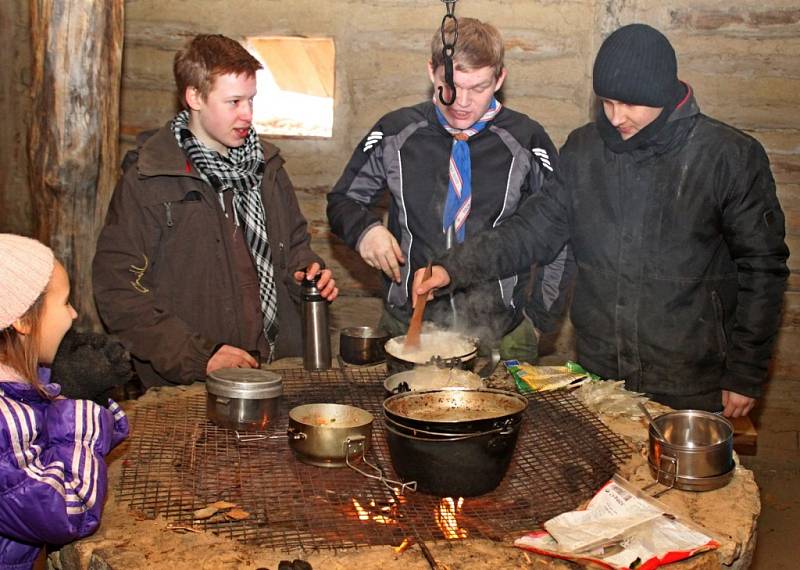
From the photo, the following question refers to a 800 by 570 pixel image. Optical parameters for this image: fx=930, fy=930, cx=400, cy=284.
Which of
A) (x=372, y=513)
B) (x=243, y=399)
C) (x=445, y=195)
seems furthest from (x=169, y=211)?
(x=372, y=513)

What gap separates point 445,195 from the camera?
4621 mm

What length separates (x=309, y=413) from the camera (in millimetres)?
3428

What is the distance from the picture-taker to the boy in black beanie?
383cm

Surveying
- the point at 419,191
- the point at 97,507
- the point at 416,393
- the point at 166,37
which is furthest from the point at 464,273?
the point at 166,37

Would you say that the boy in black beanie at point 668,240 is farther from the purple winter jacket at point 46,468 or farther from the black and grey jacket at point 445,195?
the purple winter jacket at point 46,468

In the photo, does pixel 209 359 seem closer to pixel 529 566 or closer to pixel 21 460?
pixel 21 460

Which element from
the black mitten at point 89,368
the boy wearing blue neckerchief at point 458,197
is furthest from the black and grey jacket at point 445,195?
the black mitten at point 89,368

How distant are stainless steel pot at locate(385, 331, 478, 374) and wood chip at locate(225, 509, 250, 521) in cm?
102

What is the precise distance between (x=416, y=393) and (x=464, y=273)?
1113 mm

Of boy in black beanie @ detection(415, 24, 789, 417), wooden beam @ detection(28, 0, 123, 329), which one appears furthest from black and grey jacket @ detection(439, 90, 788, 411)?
wooden beam @ detection(28, 0, 123, 329)

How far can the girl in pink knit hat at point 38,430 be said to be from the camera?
2594mm

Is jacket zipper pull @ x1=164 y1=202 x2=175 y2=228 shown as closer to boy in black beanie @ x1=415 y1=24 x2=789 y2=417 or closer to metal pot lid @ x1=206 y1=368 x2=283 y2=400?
metal pot lid @ x1=206 y1=368 x2=283 y2=400

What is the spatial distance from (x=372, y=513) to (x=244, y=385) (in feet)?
2.69

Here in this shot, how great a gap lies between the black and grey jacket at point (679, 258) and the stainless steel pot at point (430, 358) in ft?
1.49
